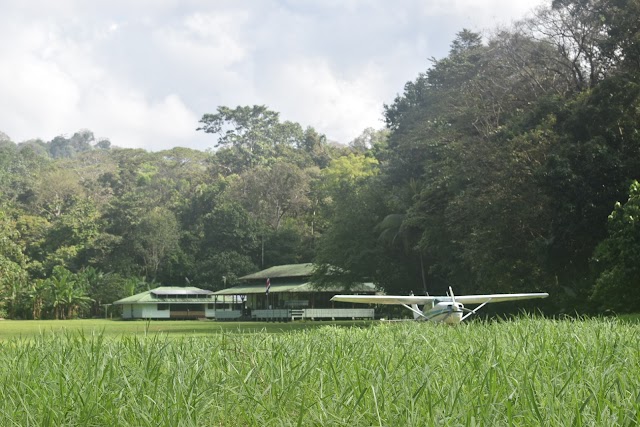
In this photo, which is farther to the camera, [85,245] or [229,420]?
[85,245]

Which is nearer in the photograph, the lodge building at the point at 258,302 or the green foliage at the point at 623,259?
the green foliage at the point at 623,259

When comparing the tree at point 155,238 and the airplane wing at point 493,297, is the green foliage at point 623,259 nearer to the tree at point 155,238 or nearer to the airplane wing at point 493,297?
the airplane wing at point 493,297

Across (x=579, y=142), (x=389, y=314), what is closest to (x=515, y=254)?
(x=579, y=142)

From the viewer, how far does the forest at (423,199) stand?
75.3ft

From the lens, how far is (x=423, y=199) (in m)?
32.2

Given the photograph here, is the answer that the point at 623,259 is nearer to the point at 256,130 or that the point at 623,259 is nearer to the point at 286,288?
the point at 286,288

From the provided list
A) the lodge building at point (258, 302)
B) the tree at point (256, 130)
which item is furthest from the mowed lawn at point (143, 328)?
the tree at point (256, 130)

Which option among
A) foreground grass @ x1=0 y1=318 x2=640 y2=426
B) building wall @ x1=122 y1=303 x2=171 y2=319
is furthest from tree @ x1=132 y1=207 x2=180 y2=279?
foreground grass @ x1=0 y1=318 x2=640 y2=426

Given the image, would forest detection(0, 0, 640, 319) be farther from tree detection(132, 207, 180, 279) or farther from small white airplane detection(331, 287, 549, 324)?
small white airplane detection(331, 287, 549, 324)

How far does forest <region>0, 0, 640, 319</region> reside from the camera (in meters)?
22.9

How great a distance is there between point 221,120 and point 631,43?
2642 inches

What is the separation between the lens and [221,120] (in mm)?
87312

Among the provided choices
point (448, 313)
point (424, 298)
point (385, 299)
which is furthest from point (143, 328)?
point (448, 313)

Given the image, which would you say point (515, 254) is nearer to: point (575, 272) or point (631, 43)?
point (575, 272)
